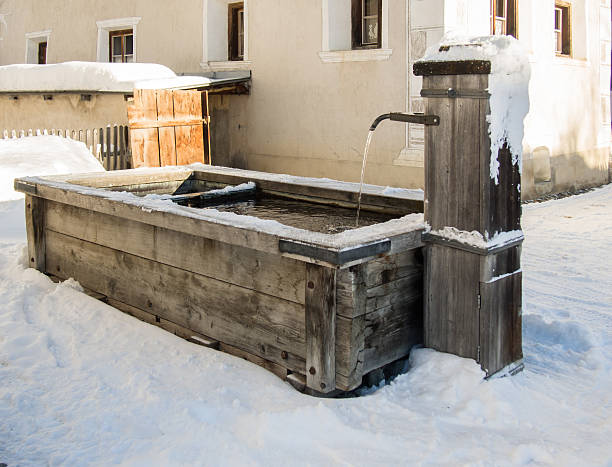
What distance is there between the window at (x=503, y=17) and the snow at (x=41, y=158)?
5578mm

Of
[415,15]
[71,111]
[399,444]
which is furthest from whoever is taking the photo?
[71,111]

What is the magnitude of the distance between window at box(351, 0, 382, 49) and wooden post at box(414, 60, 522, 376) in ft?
23.6

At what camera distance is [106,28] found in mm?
14633

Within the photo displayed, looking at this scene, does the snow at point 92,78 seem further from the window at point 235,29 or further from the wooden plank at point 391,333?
the wooden plank at point 391,333

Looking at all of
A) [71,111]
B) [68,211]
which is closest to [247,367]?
[68,211]

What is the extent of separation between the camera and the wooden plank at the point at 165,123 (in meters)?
11.0

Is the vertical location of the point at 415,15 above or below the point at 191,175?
above

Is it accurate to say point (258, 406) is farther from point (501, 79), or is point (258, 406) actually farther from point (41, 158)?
point (41, 158)

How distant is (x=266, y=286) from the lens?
3834 mm

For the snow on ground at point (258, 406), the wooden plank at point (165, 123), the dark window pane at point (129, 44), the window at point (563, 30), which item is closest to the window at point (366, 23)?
the wooden plank at point (165, 123)

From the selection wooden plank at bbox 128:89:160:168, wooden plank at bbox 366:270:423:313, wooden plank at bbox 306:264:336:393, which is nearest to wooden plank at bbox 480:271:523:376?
wooden plank at bbox 366:270:423:313

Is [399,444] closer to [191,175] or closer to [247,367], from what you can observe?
[247,367]

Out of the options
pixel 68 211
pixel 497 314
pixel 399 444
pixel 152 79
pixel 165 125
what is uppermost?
pixel 152 79

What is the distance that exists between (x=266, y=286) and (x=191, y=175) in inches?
114
